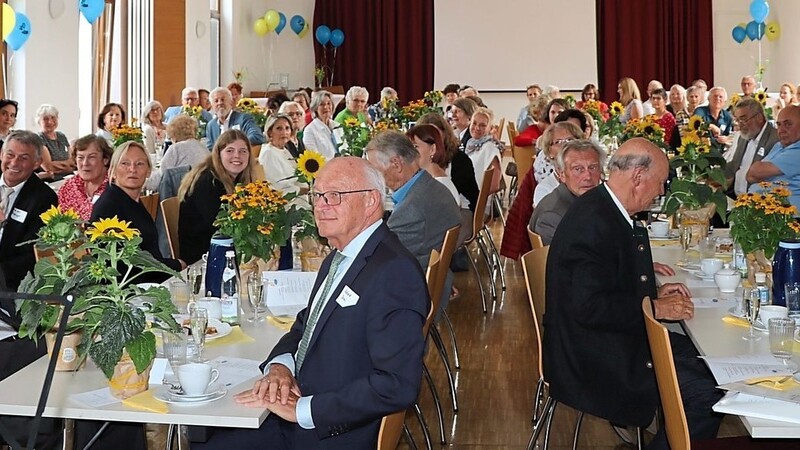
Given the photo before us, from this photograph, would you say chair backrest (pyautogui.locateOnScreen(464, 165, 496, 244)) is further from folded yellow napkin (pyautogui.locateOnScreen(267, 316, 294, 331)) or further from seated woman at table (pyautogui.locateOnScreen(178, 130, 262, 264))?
folded yellow napkin (pyautogui.locateOnScreen(267, 316, 294, 331))

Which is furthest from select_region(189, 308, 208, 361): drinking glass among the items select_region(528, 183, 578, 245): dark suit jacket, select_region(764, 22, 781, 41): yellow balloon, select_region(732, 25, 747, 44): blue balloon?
select_region(732, 25, 747, 44): blue balloon

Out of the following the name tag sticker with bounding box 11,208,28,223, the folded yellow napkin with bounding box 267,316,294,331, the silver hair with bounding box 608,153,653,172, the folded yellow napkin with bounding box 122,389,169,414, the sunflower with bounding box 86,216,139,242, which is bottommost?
the folded yellow napkin with bounding box 122,389,169,414

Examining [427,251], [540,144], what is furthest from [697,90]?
[427,251]

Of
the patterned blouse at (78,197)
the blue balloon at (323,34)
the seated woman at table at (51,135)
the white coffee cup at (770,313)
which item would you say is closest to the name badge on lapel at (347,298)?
the white coffee cup at (770,313)

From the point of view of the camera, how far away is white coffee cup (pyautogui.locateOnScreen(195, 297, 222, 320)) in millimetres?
3535

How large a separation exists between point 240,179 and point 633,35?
14571 mm

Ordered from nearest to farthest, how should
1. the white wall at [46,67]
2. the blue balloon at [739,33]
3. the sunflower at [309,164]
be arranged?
the sunflower at [309,164] < the white wall at [46,67] < the blue balloon at [739,33]

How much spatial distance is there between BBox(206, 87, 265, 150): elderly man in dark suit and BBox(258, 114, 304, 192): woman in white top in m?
2.01

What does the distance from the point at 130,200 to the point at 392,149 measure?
1.23 m

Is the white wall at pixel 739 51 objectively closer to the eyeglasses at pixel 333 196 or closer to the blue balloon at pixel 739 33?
the blue balloon at pixel 739 33

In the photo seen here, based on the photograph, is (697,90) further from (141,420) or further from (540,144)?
(141,420)

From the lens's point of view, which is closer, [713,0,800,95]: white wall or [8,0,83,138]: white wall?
[8,0,83,138]: white wall

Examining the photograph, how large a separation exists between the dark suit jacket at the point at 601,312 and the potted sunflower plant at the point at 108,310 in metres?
1.43

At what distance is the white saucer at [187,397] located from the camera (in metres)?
2.62
